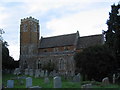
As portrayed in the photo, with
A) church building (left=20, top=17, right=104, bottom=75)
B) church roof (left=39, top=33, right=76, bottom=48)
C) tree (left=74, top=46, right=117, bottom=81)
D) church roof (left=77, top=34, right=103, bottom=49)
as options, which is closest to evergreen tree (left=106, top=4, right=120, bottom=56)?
tree (left=74, top=46, right=117, bottom=81)

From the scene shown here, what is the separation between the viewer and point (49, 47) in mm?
65250

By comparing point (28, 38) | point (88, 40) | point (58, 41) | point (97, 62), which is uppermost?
point (28, 38)

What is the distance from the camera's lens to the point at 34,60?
64688 millimetres

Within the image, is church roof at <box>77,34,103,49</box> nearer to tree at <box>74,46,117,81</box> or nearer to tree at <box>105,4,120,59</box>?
tree at <box>105,4,120,59</box>

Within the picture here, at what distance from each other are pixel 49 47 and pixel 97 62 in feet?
115

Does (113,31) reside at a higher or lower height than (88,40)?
lower

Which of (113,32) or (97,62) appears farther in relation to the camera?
(113,32)

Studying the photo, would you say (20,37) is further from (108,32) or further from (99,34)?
(108,32)

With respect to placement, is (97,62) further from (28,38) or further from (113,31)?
(28,38)

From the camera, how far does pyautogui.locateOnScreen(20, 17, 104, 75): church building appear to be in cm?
5831

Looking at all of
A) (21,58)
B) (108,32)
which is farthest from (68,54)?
(108,32)

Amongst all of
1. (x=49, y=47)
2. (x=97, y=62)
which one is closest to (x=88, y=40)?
(x=49, y=47)

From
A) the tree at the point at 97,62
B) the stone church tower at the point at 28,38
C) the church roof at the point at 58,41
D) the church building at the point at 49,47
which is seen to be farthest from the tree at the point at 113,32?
the stone church tower at the point at 28,38

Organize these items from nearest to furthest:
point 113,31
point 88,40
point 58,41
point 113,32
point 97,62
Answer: point 97,62, point 113,32, point 113,31, point 88,40, point 58,41
